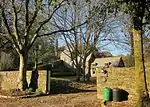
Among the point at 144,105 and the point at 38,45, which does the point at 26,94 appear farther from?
the point at 38,45

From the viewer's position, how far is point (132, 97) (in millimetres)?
18734

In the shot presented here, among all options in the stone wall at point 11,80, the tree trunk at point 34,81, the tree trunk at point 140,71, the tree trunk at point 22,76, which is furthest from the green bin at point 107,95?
the tree trunk at point 22,76

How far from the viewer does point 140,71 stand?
53.3ft

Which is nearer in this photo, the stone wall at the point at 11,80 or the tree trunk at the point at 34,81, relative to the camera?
the stone wall at the point at 11,80

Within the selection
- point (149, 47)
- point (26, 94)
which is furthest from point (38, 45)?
point (26, 94)

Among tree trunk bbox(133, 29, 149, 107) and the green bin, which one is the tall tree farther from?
the green bin

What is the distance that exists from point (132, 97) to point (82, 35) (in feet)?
92.8

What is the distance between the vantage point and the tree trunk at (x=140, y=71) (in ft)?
53.0

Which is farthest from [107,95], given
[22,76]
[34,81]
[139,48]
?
[22,76]

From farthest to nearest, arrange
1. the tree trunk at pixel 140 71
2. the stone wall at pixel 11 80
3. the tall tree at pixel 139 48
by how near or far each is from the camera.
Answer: the stone wall at pixel 11 80
the tree trunk at pixel 140 71
the tall tree at pixel 139 48

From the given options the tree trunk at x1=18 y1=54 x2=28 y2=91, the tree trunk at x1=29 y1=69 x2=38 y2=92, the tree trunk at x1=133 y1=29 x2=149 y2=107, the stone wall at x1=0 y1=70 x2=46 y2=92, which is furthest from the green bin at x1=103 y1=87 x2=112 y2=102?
the tree trunk at x1=18 y1=54 x2=28 y2=91

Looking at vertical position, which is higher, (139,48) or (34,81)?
(139,48)

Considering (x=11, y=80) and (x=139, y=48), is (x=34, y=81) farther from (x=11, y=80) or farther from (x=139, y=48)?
(x=139, y=48)

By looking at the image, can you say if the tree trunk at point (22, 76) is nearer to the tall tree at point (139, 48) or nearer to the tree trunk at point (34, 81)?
the tree trunk at point (34, 81)
